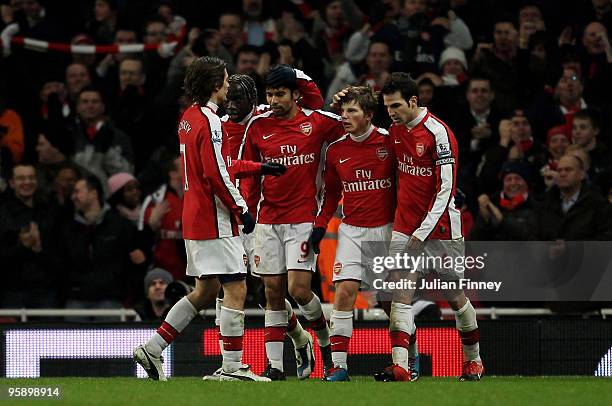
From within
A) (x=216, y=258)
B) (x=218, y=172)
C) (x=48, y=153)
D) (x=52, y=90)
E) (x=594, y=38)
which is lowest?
(x=216, y=258)

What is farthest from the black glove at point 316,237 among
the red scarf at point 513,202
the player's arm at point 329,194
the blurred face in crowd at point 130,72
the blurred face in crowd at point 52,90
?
the blurred face in crowd at point 52,90

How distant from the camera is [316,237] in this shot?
1136 cm

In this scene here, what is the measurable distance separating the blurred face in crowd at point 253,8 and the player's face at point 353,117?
7.46 m

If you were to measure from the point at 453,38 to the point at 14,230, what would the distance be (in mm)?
5920

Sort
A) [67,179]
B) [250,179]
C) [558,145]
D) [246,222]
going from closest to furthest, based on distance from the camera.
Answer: [246,222] → [250,179] → [558,145] → [67,179]

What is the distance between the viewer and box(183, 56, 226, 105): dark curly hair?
428 inches

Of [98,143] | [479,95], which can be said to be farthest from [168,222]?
[479,95]

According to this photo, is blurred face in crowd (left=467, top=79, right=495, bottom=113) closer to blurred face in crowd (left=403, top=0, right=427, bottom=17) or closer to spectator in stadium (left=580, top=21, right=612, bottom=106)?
spectator in stadium (left=580, top=21, right=612, bottom=106)

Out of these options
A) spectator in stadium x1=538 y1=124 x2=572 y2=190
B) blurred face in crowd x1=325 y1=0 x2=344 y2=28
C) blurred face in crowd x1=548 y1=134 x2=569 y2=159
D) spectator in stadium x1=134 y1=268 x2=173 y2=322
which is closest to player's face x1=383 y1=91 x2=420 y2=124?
spectator in stadium x1=134 y1=268 x2=173 y2=322

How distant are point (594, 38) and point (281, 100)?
6544 mm

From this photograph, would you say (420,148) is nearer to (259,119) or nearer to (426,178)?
(426,178)

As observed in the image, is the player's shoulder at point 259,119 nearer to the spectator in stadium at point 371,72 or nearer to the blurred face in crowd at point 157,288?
the blurred face in crowd at point 157,288

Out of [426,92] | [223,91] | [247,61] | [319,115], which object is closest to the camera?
[223,91]

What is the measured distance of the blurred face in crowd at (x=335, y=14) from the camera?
1839cm
